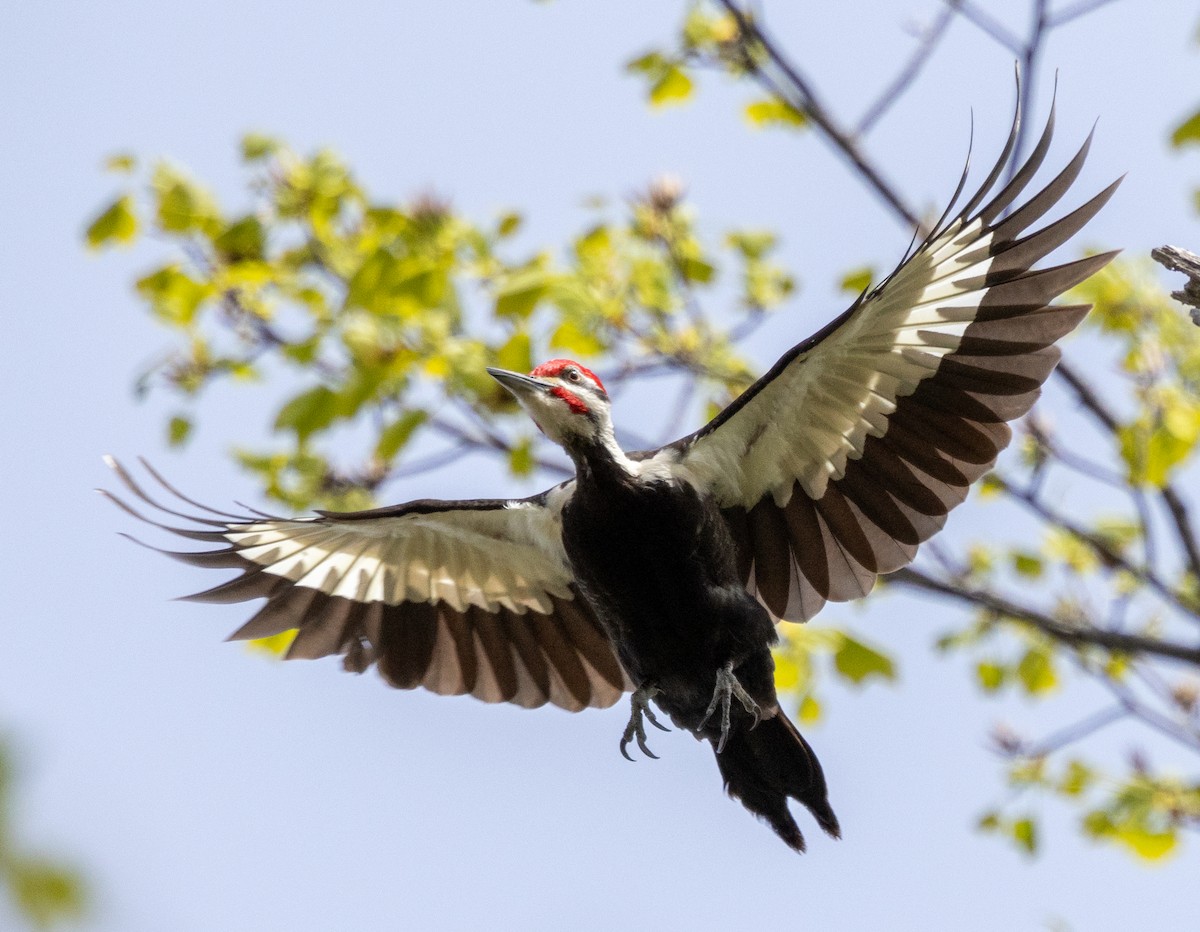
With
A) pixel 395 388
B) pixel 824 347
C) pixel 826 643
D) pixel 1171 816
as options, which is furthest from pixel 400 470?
pixel 1171 816

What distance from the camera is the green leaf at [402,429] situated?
4754 mm

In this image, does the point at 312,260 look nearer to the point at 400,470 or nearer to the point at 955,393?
the point at 400,470

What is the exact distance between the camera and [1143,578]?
545cm

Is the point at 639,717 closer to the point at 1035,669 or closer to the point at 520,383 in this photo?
the point at 520,383

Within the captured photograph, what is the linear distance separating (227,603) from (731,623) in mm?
1758

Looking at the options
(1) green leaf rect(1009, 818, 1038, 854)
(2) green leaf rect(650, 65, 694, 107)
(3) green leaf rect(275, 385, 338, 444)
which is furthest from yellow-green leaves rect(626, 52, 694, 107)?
(1) green leaf rect(1009, 818, 1038, 854)

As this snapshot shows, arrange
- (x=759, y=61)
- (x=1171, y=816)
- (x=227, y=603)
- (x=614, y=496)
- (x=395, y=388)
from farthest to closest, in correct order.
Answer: (x=1171, y=816) → (x=759, y=61) → (x=395, y=388) → (x=227, y=603) → (x=614, y=496)

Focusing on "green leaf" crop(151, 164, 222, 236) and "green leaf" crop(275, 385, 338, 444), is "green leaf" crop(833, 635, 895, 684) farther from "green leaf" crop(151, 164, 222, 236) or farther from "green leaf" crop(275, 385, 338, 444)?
"green leaf" crop(151, 164, 222, 236)

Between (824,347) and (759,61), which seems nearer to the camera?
(824,347)

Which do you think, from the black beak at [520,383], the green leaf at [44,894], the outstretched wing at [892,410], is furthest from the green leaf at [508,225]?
the green leaf at [44,894]

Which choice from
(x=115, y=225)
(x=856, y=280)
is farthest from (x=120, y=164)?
(x=856, y=280)

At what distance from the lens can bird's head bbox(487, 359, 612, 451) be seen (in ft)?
12.9

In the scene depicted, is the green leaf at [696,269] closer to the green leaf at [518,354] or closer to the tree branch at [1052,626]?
the green leaf at [518,354]

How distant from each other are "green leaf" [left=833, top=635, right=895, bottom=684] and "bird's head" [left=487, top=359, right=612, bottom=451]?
1.81m
